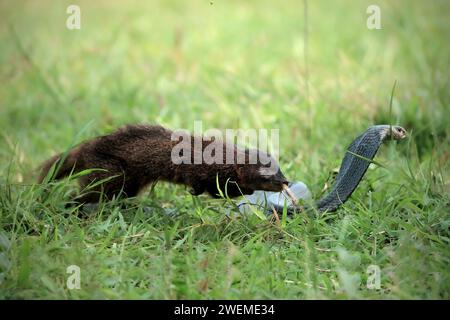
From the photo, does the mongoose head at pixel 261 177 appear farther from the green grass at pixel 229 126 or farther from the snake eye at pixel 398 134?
the snake eye at pixel 398 134

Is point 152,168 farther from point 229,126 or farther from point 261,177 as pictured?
point 229,126

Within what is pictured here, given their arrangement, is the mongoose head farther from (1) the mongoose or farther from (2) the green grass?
(2) the green grass

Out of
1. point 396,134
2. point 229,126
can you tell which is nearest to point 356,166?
point 396,134

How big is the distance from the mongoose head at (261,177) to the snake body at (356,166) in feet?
1.16

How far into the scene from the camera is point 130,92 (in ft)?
20.9

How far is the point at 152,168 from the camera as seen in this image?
406 centimetres

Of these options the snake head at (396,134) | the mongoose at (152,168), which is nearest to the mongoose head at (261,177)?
the mongoose at (152,168)

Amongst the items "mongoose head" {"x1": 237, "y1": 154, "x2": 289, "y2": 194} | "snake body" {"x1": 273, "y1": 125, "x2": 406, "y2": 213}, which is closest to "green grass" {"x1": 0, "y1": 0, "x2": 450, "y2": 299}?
"snake body" {"x1": 273, "y1": 125, "x2": 406, "y2": 213}

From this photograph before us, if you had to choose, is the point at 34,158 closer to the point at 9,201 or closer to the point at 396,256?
the point at 9,201

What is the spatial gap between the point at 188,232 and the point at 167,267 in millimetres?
446

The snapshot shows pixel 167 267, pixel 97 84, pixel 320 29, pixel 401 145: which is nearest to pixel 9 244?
pixel 167 267

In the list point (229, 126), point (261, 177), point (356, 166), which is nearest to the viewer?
point (356, 166)

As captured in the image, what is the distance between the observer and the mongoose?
159 inches

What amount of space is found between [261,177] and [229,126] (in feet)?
5.63
